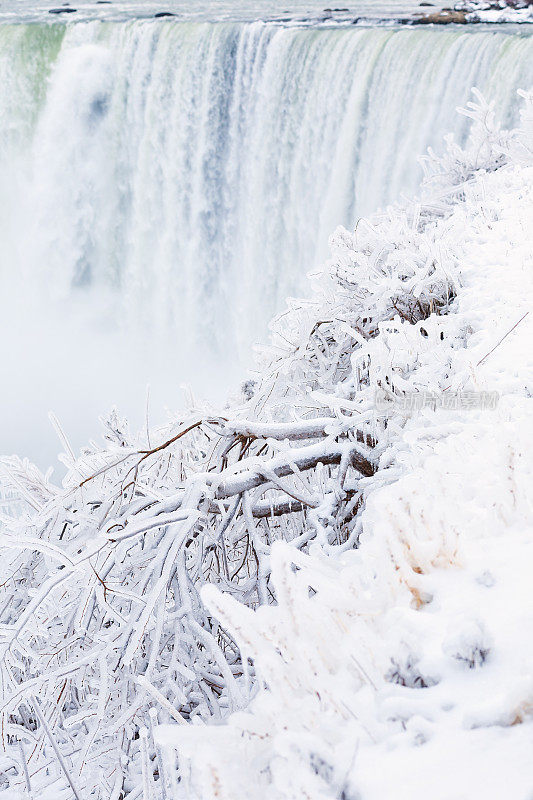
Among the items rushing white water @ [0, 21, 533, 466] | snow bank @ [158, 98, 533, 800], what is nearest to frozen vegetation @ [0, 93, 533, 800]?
snow bank @ [158, 98, 533, 800]

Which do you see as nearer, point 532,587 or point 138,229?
point 532,587

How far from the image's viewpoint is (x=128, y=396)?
55.2 feet

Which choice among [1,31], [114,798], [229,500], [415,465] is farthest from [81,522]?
[1,31]

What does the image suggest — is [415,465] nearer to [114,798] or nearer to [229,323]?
[114,798]

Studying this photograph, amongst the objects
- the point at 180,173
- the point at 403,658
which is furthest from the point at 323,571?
the point at 180,173

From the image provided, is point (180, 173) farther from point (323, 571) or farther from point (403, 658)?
point (403, 658)

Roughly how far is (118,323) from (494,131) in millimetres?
13303

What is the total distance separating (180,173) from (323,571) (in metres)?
16.0

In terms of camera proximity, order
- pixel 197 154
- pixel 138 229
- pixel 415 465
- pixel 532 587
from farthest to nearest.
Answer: pixel 138 229
pixel 197 154
pixel 415 465
pixel 532 587

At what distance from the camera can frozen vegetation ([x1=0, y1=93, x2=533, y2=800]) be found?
1.09m

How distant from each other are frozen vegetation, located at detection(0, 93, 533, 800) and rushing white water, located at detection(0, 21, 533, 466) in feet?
27.6

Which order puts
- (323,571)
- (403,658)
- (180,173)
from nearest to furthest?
(403,658) → (323,571) → (180,173)

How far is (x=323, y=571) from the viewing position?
1455mm

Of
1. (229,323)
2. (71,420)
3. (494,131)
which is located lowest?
(71,420)
